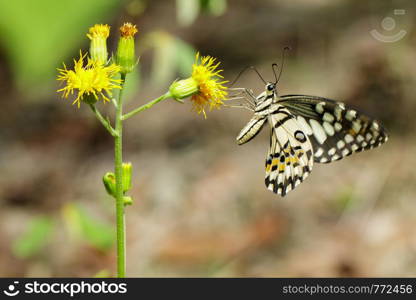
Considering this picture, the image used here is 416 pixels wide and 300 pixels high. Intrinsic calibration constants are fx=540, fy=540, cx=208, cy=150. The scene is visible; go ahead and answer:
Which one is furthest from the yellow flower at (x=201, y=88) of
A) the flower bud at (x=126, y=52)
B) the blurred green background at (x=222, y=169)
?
the blurred green background at (x=222, y=169)

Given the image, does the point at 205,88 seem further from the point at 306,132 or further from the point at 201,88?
the point at 306,132

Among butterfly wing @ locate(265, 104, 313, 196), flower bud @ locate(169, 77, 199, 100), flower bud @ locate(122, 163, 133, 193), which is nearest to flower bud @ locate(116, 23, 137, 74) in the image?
flower bud @ locate(169, 77, 199, 100)

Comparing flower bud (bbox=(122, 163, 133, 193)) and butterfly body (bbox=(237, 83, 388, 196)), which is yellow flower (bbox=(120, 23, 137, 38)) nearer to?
flower bud (bbox=(122, 163, 133, 193))

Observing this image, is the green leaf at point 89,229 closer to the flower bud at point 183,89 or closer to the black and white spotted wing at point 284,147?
the black and white spotted wing at point 284,147

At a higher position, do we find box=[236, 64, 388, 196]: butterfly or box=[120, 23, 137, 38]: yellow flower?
box=[236, 64, 388, 196]: butterfly

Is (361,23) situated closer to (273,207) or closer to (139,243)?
(273,207)

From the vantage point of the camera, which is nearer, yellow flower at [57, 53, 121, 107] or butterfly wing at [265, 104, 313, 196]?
yellow flower at [57, 53, 121, 107]
